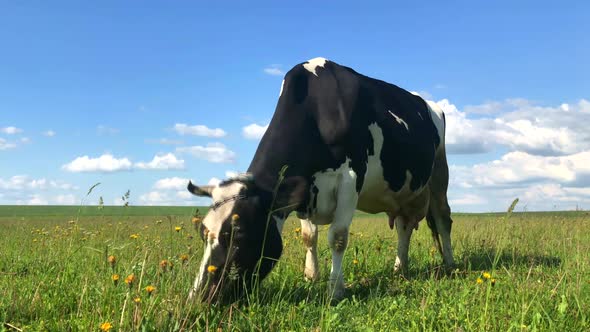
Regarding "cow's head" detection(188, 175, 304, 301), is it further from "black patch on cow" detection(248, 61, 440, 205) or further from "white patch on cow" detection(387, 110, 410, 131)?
"white patch on cow" detection(387, 110, 410, 131)

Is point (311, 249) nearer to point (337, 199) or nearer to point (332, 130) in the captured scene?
point (337, 199)

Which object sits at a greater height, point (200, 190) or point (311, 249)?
point (200, 190)

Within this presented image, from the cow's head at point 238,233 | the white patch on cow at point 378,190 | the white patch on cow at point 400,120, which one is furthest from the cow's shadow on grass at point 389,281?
the white patch on cow at point 400,120

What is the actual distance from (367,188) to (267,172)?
1.76 metres

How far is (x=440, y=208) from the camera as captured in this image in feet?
27.9

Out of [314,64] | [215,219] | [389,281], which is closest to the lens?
[215,219]

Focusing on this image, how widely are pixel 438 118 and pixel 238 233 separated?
5474 millimetres

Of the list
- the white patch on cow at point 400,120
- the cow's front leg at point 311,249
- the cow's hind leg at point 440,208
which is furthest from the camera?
the cow's hind leg at point 440,208

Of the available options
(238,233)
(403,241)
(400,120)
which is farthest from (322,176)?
(403,241)

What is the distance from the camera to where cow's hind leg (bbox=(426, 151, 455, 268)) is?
8266mm

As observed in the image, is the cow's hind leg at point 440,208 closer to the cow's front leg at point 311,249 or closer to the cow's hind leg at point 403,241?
the cow's hind leg at point 403,241

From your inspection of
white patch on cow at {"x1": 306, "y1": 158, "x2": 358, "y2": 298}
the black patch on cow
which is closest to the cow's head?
the black patch on cow

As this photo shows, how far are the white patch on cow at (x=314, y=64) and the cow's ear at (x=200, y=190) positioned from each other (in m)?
2.29

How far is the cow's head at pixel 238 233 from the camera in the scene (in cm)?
429
